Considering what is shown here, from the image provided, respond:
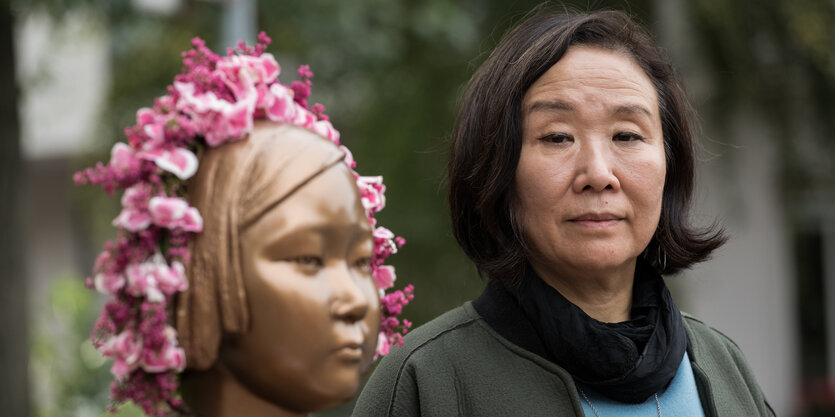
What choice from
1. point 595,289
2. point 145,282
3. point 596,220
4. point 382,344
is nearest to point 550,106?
point 596,220

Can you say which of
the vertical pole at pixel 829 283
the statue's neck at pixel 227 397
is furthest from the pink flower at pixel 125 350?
the vertical pole at pixel 829 283

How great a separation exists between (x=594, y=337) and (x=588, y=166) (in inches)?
15.0

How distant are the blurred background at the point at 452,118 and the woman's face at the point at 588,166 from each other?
4.09 meters

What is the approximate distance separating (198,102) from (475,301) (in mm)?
1023

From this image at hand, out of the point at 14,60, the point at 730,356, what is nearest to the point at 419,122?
the point at 14,60

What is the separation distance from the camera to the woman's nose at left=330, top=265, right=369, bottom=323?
5.45 ft

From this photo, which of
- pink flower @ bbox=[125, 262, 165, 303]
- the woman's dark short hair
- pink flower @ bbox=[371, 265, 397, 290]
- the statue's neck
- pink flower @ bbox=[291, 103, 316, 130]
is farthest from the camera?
the woman's dark short hair

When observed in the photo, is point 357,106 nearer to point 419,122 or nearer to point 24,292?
point 419,122

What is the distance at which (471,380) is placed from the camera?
2258mm

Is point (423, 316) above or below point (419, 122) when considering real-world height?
below

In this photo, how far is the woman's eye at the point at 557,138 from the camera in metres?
2.26

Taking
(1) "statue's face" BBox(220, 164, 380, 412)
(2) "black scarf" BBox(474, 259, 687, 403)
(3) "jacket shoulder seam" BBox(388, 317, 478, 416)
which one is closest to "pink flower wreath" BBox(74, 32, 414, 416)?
(1) "statue's face" BBox(220, 164, 380, 412)

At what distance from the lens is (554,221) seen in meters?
2.25

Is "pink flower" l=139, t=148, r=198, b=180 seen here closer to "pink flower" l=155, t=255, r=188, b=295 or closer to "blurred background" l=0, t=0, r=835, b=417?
"pink flower" l=155, t=255, r=188, b=295
